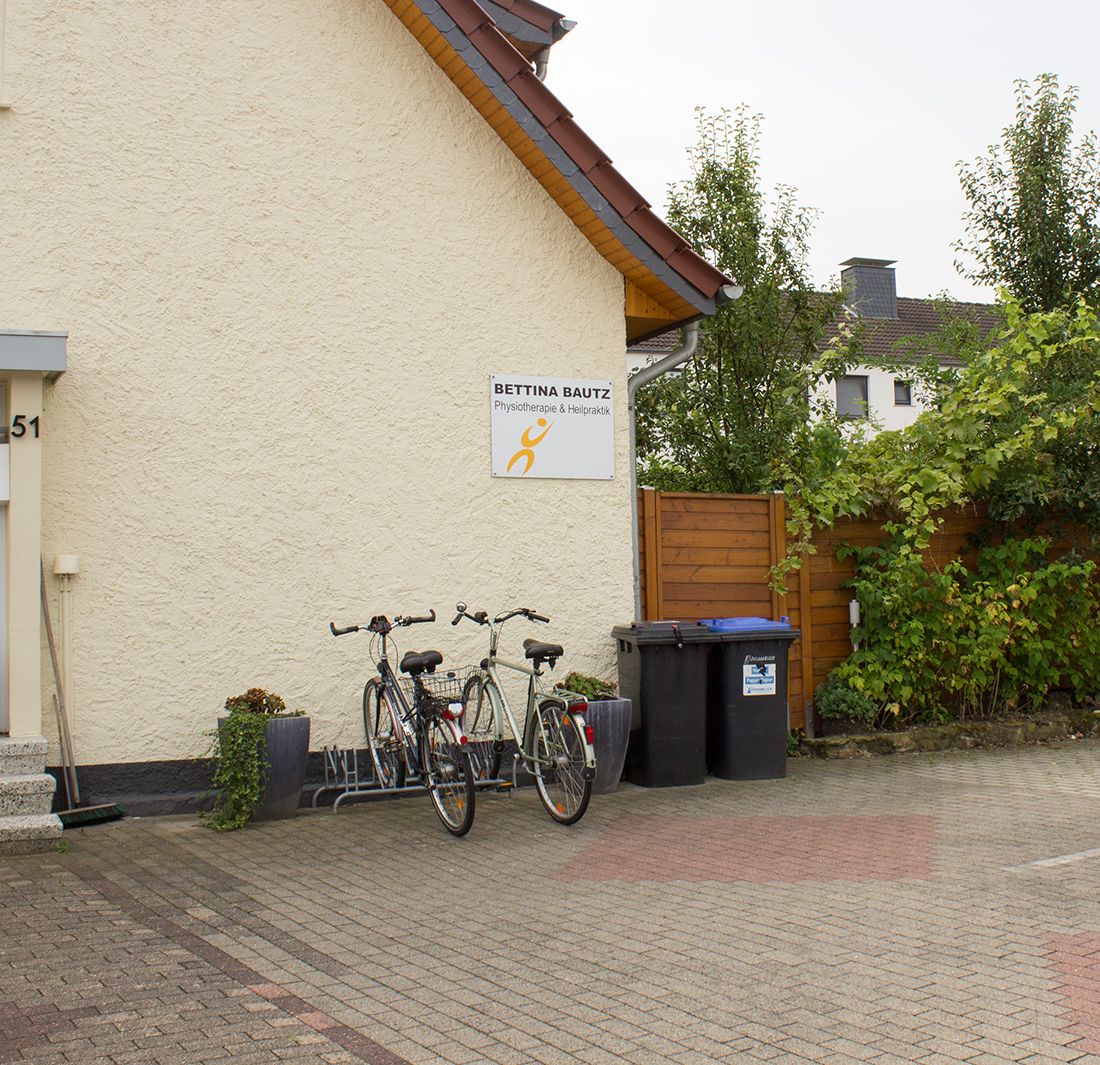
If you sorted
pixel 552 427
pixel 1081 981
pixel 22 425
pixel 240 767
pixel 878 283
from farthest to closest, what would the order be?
pixel 878 283, pixel 552 427, pixel 240 767, pixel 22 425, pixel 1081 981

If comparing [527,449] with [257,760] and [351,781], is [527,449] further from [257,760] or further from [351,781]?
[257,760]

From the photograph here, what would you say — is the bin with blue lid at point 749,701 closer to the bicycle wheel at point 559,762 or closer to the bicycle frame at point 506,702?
the bicycle frame at point 506,702

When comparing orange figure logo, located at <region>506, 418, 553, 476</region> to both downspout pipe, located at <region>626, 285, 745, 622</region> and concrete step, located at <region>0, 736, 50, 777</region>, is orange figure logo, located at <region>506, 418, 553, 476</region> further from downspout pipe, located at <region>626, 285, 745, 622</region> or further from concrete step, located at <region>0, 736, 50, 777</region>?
concrete step, located at <region>0, 736, 50, 777</region>

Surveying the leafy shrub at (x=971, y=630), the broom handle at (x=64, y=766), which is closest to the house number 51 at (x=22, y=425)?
the broom handle at (x=64, y=766)

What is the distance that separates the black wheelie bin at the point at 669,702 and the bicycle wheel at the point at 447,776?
202cm

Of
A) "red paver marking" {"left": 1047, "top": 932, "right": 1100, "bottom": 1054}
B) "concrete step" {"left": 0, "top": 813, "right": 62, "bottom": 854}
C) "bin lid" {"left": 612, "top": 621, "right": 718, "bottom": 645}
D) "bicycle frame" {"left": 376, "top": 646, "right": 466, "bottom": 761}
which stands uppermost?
"bin lid" {"left": 612, "top": 621, "right": 718, "bottom": 645}

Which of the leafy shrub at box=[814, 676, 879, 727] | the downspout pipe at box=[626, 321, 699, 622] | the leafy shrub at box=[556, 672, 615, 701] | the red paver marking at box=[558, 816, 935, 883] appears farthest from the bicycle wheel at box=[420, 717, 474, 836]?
the leafy shrub at box=[814, 676, 879, 727]

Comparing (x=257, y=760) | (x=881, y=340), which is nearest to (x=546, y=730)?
(x=257, y=760)

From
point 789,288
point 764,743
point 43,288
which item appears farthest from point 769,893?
point 789,288

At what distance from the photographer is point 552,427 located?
392 inches

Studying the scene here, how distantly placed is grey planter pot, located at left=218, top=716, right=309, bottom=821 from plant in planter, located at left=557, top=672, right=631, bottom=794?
1.87m

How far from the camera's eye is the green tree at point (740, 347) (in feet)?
41.4

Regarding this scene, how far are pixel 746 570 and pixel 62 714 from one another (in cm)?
551

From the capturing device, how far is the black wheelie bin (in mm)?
9398
